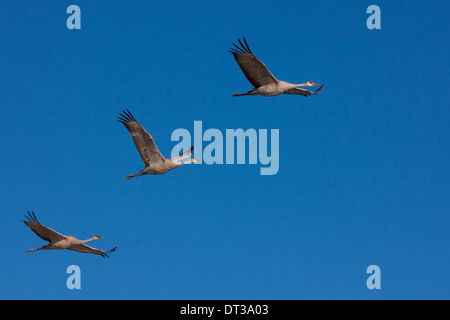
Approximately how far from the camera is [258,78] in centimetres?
2512

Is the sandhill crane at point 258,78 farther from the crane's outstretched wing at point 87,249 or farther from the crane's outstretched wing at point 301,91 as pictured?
the crane's outstretched wing at point 87,249

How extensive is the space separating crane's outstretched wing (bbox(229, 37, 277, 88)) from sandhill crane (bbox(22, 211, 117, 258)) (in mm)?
8675

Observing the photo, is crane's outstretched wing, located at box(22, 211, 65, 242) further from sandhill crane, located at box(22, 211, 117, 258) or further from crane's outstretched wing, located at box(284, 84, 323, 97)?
crane's outstretched wing, located at box(284, 84, 323, 97)

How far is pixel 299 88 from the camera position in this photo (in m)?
26.4

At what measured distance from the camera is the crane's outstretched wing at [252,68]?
2428 cm

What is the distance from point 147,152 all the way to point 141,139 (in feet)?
1.84

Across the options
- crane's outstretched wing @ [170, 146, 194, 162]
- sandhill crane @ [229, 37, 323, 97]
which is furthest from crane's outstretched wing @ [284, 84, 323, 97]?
crane's outstretched wing @ [170, 146, 194, 162]

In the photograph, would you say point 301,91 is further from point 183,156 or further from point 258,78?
point 183,156

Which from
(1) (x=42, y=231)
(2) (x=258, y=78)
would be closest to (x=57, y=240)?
(1) (x=42, y=231)

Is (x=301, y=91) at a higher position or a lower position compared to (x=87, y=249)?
higher

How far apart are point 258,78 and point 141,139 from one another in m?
4.85
